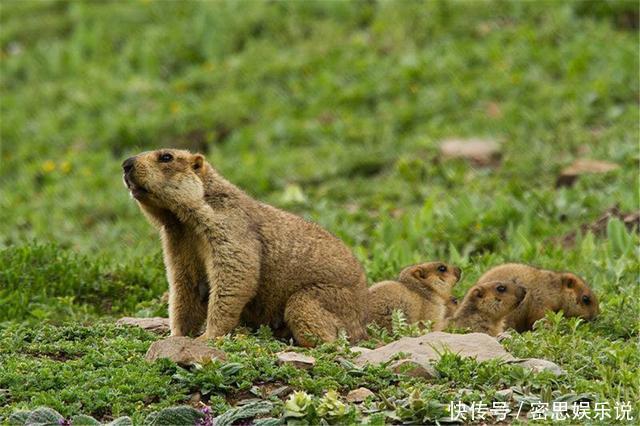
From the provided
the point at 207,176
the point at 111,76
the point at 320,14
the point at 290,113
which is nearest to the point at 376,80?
the point at 290,113

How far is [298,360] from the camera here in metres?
6.98

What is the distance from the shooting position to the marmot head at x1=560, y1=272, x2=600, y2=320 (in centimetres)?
880

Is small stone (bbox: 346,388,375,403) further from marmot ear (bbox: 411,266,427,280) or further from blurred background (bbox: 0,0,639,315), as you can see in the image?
blurred background (bbox: 0,0,639,315)

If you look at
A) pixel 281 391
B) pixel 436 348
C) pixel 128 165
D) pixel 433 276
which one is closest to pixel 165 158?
pixel 128 165

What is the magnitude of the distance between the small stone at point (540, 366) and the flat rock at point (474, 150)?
7.41 meters

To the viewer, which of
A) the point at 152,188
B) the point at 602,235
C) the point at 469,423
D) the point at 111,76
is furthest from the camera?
the point at 111,76

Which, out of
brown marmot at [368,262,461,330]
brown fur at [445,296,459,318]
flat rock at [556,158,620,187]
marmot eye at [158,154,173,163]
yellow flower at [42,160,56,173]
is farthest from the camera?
yellow flower at [42,160,56,173]

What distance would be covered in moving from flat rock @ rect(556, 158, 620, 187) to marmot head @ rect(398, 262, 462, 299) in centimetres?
415

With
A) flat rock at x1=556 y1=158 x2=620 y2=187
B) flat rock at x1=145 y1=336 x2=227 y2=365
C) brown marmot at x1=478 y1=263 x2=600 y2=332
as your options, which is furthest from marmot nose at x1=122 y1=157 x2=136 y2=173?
flat rock at x1=556 y1=158 x2=620 y2=187

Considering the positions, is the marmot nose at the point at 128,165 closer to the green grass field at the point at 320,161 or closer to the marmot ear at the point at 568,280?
the green grass field at the point at 320,161

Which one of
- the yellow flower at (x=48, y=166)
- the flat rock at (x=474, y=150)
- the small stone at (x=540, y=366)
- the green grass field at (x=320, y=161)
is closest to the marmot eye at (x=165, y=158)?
the green grass field at (x=320, y=161)

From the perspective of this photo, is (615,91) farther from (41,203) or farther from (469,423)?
(469,423)

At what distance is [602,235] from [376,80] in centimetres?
641

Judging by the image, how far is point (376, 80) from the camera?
1706 cm
